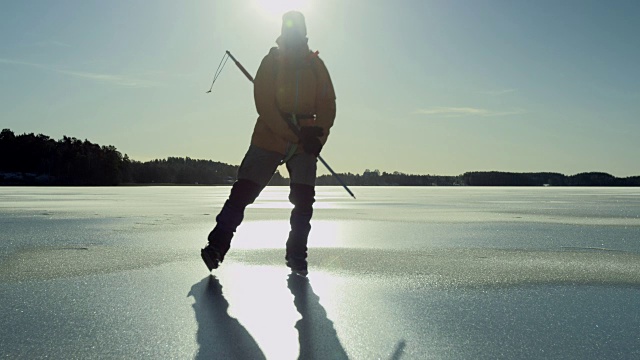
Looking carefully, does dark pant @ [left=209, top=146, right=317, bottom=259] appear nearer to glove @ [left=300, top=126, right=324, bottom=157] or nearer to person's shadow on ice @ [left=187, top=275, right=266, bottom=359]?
glove @ [left=300, top=126, right=324, bottom=157]

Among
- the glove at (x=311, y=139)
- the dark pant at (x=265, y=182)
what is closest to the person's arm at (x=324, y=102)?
the glove at (x=311, y=139)

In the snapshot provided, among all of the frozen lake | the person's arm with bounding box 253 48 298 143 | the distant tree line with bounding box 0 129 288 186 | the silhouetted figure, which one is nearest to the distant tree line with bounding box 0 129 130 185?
the distant tree line with bounding box 0 129 288 186

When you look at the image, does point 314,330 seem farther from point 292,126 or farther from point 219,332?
point 292,126

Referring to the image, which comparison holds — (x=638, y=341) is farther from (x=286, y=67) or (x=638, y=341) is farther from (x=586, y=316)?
(x=286, y=67)

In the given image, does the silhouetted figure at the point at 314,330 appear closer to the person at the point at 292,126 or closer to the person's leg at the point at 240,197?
the person's leg at the point at 240,197

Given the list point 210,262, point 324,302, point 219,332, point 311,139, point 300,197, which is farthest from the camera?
point 300,197

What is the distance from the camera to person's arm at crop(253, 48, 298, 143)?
4691 mm

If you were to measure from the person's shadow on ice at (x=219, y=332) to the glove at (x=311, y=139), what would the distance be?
152 cm

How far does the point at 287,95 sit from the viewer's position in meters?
4.75

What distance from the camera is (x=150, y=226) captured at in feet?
28.4

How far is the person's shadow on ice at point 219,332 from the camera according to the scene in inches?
89.7

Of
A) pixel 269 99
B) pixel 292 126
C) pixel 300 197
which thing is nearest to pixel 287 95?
pixel 269 99

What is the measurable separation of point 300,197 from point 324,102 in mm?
897

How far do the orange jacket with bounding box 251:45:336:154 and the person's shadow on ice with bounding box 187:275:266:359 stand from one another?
1.61m
